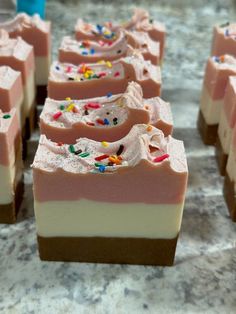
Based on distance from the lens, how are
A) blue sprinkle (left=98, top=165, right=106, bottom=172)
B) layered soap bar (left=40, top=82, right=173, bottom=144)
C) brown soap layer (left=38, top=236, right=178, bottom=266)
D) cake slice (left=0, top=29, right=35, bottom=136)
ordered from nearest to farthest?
blue sprinkle (left=98, top=165, right=106, bottom=172) → brown soap layer (left=38, top=236, right=178, bottom=266) → layered soap bar (left=40, top=82, right=173, bottom=144) → cake slice (left=0, top=29, right=35, bottom=136)

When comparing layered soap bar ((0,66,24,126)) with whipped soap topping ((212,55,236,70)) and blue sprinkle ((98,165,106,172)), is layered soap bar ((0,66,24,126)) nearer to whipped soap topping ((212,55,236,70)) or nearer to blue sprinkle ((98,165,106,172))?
blue sprinkle ((98,165,106,172))

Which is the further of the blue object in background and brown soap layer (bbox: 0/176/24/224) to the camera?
the blue object in background

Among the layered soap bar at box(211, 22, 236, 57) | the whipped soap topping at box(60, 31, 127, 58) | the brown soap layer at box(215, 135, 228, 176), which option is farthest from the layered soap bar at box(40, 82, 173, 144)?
the layered soap bar at box(211, 22, 236, 57)

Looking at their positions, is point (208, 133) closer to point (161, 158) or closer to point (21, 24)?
point (161, 158)

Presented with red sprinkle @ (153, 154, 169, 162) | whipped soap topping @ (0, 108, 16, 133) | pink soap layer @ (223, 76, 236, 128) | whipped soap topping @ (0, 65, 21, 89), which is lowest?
pink soap layer @ (223, 76, 236, 128)

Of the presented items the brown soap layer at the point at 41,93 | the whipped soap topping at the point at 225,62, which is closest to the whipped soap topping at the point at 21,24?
the brown soap layer at the point at 41,93

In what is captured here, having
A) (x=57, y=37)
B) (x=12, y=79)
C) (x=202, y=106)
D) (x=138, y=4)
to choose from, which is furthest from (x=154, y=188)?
(x=138, y=4)
